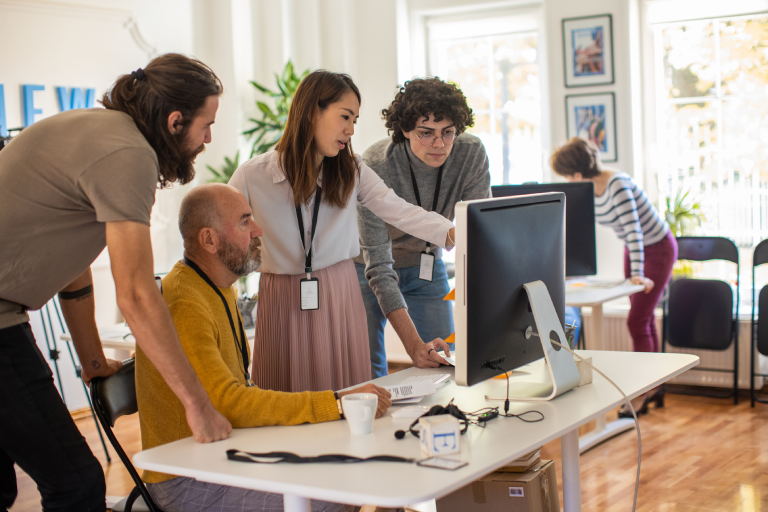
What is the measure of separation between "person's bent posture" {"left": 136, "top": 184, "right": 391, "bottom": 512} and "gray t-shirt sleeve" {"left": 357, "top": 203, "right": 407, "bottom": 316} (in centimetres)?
61

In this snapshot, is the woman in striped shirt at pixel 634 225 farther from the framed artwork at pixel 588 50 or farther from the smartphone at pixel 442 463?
the smartphone at pixel 442 463

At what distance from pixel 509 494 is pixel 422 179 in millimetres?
1173

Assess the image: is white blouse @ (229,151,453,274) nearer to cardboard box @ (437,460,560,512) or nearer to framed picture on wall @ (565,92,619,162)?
cardboard box @ (437,460,560,512)

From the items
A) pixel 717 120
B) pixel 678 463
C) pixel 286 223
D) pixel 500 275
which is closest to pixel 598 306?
pixel 678 463

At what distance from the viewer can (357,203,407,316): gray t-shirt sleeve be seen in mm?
2303

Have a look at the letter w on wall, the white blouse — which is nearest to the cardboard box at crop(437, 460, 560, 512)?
the white blouse

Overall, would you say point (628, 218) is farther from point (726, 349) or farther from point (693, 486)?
point (693, 486)

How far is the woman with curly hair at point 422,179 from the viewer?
2.48 m

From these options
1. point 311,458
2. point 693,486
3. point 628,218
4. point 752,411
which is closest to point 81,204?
point 311,458

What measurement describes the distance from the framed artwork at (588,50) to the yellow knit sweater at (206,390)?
390cm

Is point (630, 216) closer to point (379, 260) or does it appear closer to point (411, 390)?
point (379, 260)

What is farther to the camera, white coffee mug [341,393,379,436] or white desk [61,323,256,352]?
white desk [61,323,256,352]

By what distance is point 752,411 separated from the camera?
14.1ft

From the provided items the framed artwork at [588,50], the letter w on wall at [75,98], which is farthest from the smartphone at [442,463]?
the framed artwork at [588,50]
